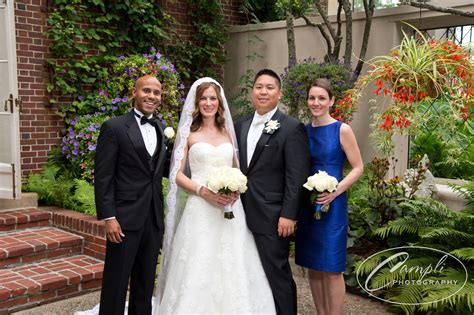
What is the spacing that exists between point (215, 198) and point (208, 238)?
306 millimetres

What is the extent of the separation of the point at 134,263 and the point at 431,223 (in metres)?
2.67

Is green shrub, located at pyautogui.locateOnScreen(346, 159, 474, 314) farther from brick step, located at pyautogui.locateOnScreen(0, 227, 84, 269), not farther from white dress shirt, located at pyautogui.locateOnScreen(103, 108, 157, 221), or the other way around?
brick step, located at pyautogui.locateOnScreen(0, 227, 84, 269)

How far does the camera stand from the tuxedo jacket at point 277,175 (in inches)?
131

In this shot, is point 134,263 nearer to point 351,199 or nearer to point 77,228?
point 77,228

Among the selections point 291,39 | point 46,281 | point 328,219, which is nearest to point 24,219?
point 46,281

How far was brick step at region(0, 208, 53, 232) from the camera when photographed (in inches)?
213

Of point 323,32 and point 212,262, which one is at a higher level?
point 323,32

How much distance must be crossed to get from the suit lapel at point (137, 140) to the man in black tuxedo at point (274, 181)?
2.19 feet

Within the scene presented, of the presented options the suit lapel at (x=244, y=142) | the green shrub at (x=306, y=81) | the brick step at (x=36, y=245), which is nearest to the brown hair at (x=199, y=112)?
the suit lapel at (x=244, y=142)

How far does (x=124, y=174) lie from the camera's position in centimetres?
326

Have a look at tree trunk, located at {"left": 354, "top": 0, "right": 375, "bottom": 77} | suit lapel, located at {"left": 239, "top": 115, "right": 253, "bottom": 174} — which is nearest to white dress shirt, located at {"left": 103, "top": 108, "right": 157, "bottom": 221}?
suit lapel, located at {"left": 239, "top": 115, "right": 253, "bottom": 174}

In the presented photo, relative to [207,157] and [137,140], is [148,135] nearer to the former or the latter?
[137,140]

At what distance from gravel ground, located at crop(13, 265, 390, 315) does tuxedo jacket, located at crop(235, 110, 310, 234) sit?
1.34 meters

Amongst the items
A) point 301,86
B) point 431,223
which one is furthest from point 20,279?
point 301,86
